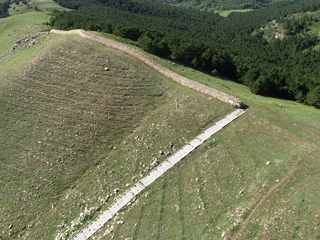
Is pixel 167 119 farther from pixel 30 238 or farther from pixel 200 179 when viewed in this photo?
pixel 30 238

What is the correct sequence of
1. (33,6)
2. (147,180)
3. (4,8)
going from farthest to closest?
(4,8) → (33,6) → (147,180)

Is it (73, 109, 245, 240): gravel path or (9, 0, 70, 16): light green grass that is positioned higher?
(9, 0, 70, 16): light green grass

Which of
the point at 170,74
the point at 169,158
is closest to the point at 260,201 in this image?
the point at 169,158

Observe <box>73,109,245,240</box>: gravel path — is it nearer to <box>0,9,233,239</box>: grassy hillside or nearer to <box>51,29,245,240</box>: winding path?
<box>51,29,245,240</box>: winding path

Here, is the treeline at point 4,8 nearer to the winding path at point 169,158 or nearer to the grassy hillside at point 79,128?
the grassy hillside at point 79,128

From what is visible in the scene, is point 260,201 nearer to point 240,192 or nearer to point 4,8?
point 240,192

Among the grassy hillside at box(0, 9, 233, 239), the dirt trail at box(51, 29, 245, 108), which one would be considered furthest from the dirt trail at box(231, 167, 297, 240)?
the dirt trail at box(51, 29, 245, 108)

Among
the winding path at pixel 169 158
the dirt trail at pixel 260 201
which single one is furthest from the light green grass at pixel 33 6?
the dirt trail at pixel 260 201
